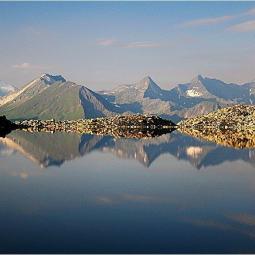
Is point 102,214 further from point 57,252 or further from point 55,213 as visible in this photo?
point 57,252

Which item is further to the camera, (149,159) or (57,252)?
(149,159)

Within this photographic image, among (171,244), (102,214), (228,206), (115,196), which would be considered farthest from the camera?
(115,196)

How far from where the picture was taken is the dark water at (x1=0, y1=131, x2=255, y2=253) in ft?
206

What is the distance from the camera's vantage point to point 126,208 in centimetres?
Result: 8619

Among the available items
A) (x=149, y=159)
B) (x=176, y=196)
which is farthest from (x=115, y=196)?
(x=149, y=159)

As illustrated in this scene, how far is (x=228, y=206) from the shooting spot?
90.2 m

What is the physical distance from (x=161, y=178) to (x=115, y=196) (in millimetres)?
35118

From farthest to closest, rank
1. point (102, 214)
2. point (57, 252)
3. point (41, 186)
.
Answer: point (41, 186) → point (102, 214) → point (57, 252)

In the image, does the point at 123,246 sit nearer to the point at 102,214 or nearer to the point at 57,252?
the point at 57,252

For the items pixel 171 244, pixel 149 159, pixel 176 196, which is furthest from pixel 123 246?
pixel 149 159

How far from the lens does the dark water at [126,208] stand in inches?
2467

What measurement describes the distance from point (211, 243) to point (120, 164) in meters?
108

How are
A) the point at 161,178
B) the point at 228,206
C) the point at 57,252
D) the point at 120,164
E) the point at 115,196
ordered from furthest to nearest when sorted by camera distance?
the point at 120,164 → the point at 161,178 → the point at 115,196 → the point at 228,206 → the point at 57,252

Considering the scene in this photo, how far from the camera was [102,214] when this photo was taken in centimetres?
8069
